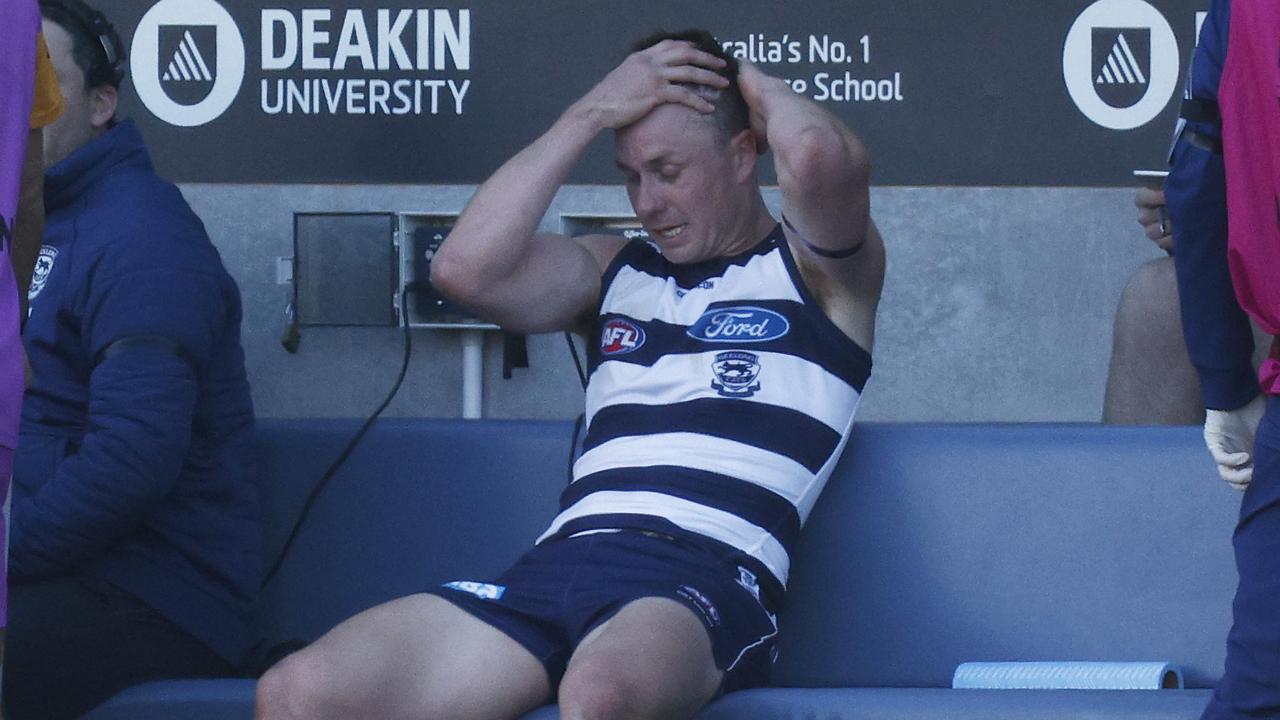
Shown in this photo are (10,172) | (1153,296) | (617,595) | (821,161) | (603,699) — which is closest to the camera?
(10,172)

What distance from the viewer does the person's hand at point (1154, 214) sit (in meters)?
2.90

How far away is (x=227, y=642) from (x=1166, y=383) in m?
1.54

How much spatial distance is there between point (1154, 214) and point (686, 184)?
980 millimetres

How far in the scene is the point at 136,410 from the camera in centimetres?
219

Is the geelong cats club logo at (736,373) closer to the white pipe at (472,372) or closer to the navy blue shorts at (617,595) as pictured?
the navy blue shorts at (617,595)

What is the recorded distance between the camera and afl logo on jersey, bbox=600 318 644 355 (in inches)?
96.4

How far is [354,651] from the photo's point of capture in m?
2.02

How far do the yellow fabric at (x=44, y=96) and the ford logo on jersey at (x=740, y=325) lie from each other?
933mm

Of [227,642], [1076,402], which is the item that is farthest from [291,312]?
[1076,402]

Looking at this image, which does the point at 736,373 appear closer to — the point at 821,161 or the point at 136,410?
the point at 821,161

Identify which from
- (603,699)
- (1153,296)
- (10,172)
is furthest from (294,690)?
(1153,296)

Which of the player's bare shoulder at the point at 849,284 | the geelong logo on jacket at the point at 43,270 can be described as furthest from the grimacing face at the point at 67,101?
the player's bare shoulder at the point at 849,284

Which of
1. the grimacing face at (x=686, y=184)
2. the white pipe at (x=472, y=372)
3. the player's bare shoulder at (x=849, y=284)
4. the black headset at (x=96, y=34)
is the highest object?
the black headset at (x=96, y=34)

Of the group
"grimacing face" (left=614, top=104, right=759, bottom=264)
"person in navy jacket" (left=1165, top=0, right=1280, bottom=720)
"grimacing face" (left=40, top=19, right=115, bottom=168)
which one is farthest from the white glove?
"grimacing face" (left=40, top=19, right=115, bottom=168)
